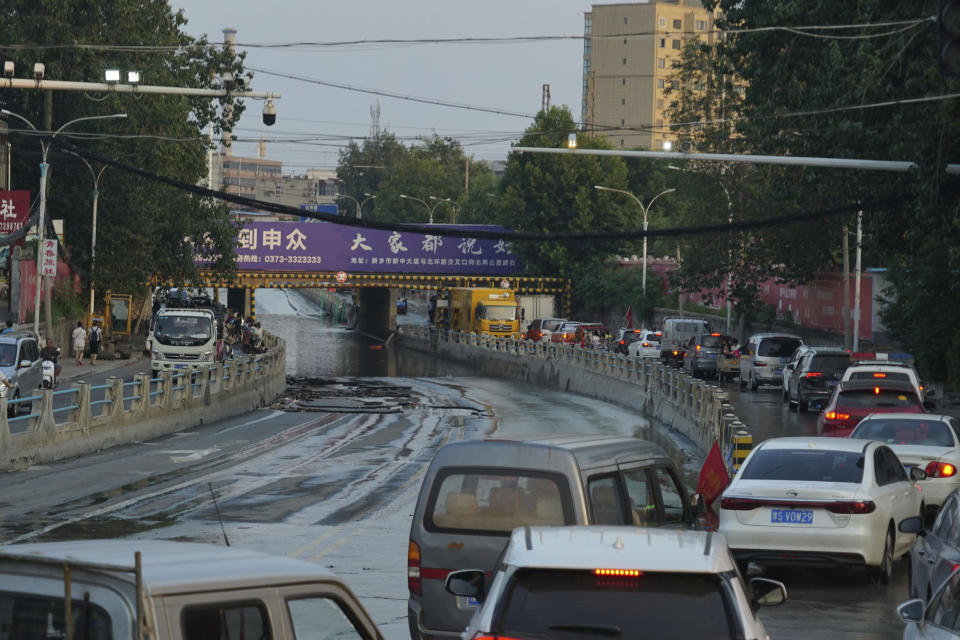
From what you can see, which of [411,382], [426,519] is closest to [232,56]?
[411,382]

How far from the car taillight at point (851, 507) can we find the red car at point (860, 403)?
42.6 feet

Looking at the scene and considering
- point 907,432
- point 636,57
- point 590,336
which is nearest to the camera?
point 907,432

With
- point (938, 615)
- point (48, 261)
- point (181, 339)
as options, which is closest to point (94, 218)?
point (181, 339)

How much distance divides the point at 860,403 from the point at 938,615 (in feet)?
68.3

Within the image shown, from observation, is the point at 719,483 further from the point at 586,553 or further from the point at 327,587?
the point at 327,587

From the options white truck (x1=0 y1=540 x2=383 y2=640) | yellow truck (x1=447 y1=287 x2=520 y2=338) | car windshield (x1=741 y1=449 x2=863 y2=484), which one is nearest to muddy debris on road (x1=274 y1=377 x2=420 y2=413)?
yellow truck (x1=447 y1=287 x2=520 y2=338)

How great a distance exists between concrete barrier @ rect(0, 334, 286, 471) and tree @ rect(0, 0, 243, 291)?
20.6 metres

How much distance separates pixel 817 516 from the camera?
14.6 meters

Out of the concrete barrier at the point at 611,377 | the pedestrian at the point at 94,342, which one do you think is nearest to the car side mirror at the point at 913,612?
the concrete barrier at the point at 611,377

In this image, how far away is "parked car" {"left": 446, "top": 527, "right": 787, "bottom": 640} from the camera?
19.3 ft

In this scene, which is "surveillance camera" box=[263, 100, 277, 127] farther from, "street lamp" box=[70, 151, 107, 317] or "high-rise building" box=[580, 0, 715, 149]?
"high-rise building" box=[580, 0, 715, 149]

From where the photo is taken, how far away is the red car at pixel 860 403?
27625 mm

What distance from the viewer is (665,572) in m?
5.95

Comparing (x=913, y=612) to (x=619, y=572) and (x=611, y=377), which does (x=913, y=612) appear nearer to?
(x=619, y=572)
